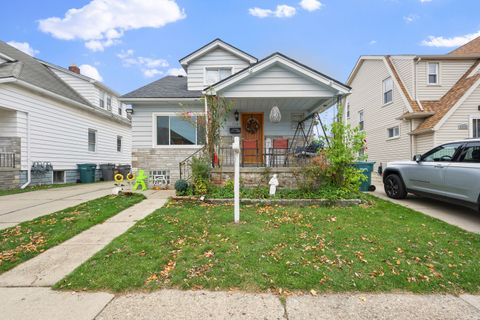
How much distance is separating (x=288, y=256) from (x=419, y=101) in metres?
13.6

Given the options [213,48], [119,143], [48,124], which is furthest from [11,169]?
[213,48]

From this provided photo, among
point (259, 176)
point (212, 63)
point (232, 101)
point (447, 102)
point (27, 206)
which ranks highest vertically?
point (212, 63)

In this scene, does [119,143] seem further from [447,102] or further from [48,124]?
[447,102]

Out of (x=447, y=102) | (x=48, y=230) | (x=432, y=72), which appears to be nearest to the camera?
(x=48, y=230)

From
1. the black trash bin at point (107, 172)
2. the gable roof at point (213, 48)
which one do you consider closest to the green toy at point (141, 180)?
the gable roof at point (213, 48)

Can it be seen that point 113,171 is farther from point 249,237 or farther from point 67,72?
point 249,237

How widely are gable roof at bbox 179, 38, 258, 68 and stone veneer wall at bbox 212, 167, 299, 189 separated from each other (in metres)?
6.03

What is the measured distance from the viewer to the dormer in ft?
36.2

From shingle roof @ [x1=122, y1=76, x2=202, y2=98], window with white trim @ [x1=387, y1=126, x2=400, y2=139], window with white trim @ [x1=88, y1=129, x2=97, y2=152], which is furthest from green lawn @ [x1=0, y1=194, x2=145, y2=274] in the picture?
window with white trim @ [x1=387, y1=126, x2=400, y2=139]

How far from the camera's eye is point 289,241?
397 cm

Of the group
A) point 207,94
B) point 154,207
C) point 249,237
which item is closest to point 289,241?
point 249,237

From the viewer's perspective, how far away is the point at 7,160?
33.7 ft

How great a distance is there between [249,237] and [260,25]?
45.4 ft

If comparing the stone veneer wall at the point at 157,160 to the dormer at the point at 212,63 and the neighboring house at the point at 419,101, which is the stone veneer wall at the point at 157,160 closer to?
the dormer at the point at 212,63
